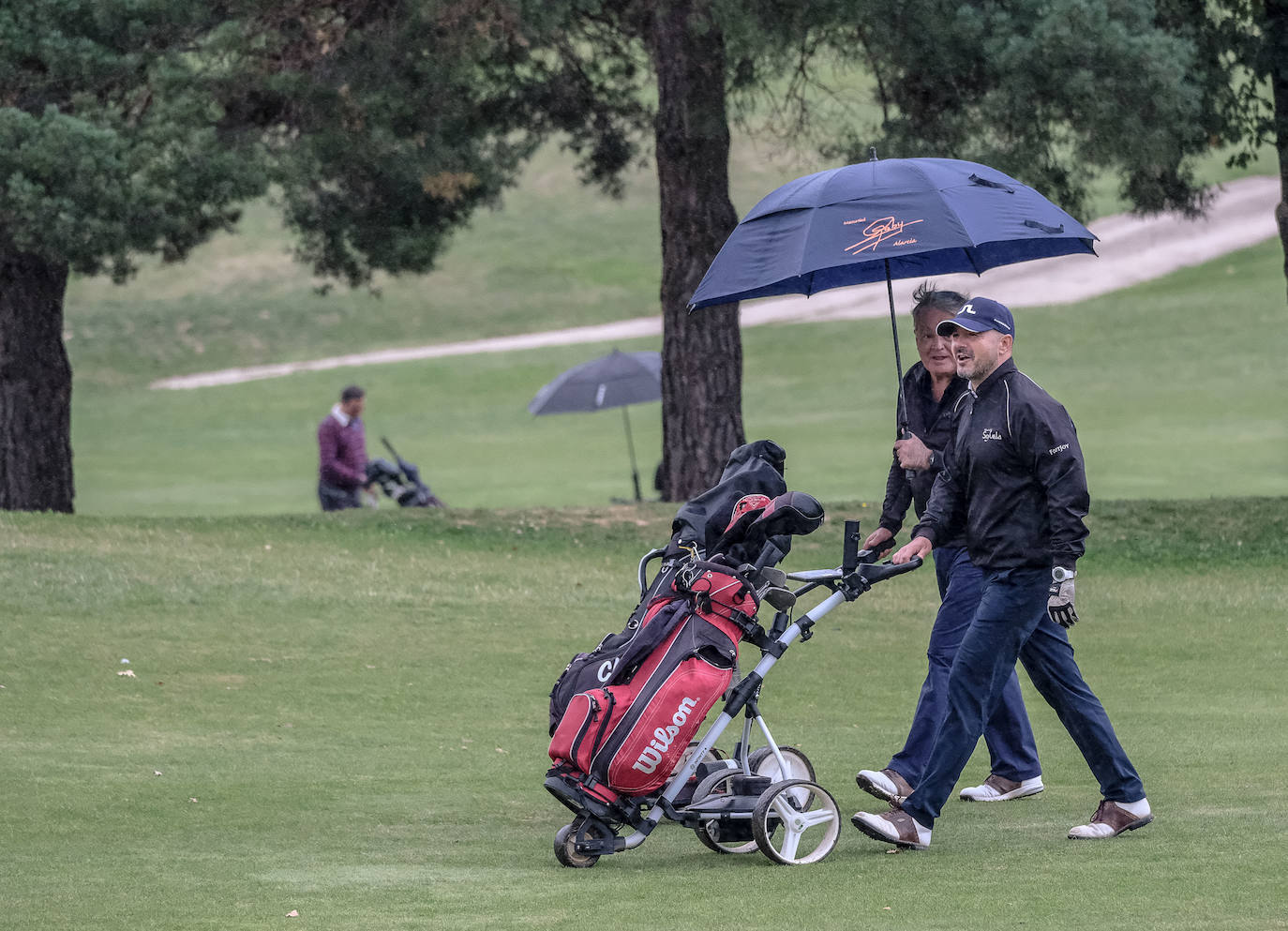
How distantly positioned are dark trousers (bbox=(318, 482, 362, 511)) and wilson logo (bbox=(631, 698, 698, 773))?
466 inches

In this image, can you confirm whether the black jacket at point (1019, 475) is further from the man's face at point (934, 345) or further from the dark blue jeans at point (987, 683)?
the man's face at point (934, 345)

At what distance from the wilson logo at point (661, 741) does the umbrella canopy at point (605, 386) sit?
12.5 m

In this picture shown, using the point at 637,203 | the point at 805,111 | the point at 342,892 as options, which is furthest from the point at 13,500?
the point at 637,203

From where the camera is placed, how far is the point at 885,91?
1470cm

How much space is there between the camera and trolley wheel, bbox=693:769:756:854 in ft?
19.8

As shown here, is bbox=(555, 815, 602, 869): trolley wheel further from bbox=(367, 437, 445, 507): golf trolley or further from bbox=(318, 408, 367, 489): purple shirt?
bbox=(367, 437, 445, 507): golf trolley

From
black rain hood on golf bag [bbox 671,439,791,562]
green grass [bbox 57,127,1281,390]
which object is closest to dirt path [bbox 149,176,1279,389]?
green grass [bbox 57,127,1281,390]

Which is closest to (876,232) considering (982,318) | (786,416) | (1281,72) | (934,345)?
(934,345)

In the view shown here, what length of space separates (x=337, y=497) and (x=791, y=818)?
39.2ft

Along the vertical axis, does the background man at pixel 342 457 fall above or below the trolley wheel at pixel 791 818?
above

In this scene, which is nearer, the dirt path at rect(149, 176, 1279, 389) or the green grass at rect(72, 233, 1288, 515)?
the green grass at rect(72, 233, 1288, 515)

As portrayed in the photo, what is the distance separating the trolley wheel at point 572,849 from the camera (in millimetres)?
5871

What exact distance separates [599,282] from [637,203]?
307 inches

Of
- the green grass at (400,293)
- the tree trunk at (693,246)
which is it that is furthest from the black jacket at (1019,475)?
the green grass at (400,293)
